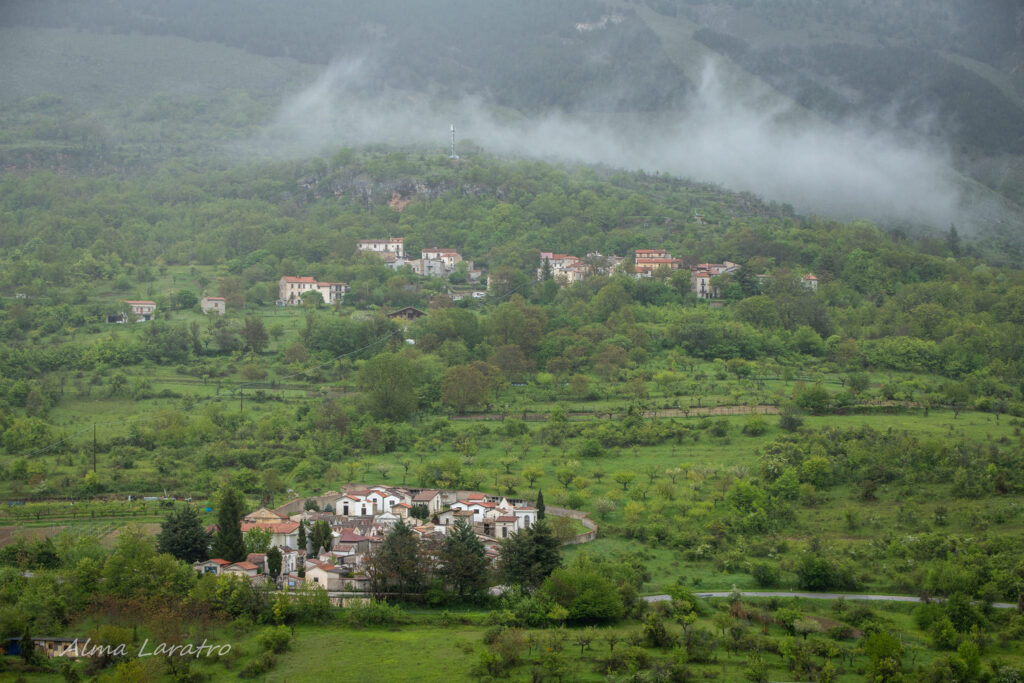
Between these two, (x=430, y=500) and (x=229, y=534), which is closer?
(x=229, y=534)

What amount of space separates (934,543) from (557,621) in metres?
11.1

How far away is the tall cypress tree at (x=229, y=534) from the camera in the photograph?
2858 cm

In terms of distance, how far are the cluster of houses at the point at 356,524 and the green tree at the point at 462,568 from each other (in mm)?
1660

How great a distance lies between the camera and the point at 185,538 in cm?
2866

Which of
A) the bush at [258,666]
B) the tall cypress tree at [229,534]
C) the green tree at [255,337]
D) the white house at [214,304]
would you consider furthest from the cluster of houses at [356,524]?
the white house at [214,304]

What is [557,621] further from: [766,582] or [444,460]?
[444,460]

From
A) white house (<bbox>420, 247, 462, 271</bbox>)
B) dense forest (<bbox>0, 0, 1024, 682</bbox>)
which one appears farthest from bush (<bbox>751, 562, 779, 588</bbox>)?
white house (<bbox>420, 247, 462, 271</bbox>)

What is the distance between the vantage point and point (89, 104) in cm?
9794

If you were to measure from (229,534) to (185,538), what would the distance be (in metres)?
1.14

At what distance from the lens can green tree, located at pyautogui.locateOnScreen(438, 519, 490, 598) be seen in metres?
27.5

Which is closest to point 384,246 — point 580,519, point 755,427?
point 755,427

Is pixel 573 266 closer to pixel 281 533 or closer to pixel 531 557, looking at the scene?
pixel 281 533

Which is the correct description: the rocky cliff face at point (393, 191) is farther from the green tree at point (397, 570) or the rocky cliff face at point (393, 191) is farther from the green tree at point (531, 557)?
the green tree at point (531, 557)

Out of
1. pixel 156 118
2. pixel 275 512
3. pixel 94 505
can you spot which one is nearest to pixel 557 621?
pixel 275 512
